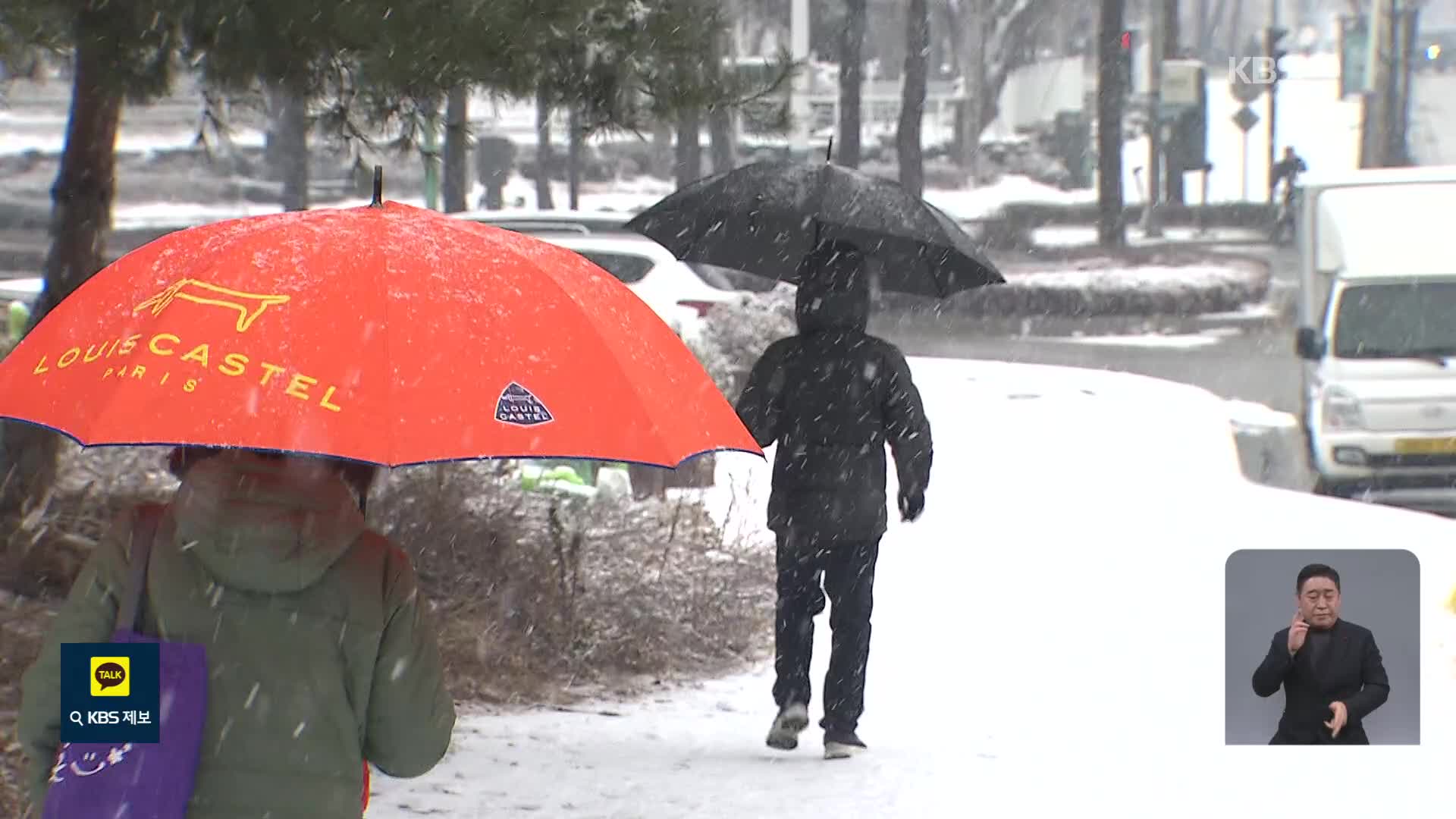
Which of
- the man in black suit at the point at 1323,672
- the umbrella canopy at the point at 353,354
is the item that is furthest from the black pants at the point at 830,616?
the umbrella canopy at the point at 353,354

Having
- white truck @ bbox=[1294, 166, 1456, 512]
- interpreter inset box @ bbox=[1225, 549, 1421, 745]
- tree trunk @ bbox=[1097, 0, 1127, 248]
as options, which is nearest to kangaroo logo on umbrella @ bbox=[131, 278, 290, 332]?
interpreter inset box @ bbox=[1225, 549, 1421, 745]

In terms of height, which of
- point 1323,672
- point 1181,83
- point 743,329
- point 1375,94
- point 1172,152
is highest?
point 1375,94

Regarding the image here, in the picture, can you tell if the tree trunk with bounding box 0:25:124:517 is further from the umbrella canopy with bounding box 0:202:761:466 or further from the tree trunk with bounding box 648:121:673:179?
the tree trunk with bounding box 648:121:673:179

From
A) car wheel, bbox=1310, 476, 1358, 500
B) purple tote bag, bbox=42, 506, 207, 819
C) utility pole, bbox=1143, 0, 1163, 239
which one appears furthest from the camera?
utility pole, bbox=1143, 0, 1163, 239

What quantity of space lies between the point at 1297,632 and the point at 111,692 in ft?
13.0

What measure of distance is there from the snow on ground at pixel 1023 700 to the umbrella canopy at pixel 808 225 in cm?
164

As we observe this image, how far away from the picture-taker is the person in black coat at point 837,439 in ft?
21.0

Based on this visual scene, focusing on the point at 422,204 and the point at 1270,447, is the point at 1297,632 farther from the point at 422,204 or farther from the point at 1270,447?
the point at 422,204

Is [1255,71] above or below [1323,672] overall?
above

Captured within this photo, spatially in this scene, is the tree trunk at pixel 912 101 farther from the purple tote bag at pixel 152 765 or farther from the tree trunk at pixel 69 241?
the purple tote bag at pixel 152 765

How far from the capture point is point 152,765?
2891 mm

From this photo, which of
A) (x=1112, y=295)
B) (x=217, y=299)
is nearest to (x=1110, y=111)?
(x=1112, y=295)

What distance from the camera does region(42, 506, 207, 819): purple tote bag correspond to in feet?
9.45

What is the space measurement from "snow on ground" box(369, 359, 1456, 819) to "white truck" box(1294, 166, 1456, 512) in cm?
120
